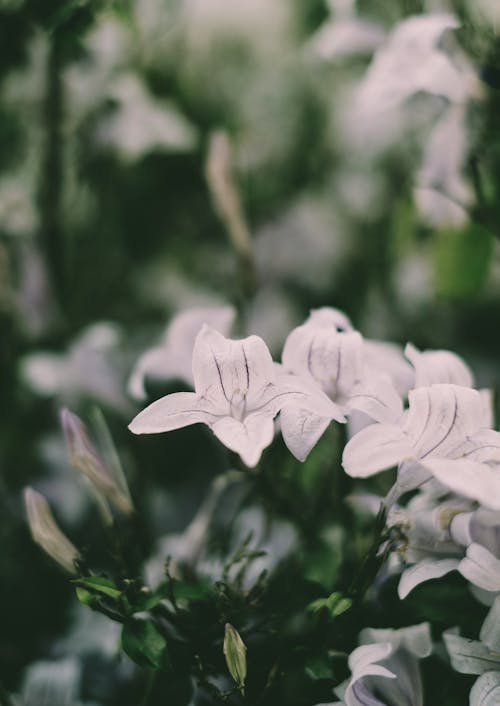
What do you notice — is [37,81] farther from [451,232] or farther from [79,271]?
[451,232]

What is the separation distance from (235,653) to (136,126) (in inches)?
18.1

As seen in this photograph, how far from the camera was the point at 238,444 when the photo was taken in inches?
12.3

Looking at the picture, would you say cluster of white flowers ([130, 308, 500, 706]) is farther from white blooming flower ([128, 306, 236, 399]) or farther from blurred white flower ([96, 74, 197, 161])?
blurred white flower ([96, 74, 197, 161])

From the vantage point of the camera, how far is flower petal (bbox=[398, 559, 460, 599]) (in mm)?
333

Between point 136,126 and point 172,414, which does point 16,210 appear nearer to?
point 136,126

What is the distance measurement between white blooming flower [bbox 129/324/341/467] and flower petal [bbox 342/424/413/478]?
2cm

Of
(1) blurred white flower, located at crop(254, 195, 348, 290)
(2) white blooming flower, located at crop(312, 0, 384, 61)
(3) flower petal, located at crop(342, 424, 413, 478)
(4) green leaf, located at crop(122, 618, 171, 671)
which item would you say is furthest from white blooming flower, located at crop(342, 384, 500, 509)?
(1) blurred white flower, located at crop(254, 195, 348, 290)

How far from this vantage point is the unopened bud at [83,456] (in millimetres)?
371

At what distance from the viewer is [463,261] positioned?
58 centimetres

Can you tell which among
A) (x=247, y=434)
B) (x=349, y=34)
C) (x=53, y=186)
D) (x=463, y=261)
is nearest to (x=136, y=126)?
(x=53, y=186)

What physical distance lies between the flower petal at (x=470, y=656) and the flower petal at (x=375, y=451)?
0.11 metres

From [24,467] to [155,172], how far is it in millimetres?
304

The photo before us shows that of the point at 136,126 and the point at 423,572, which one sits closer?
the point at 423,572

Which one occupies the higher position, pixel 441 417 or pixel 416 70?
pixel 416 70
